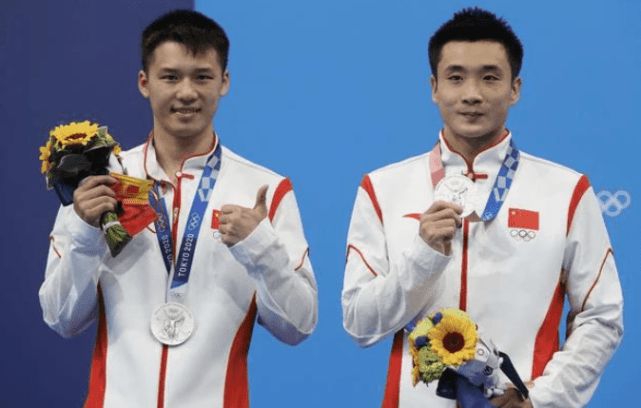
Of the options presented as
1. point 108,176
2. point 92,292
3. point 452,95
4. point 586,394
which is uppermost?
point 452,95

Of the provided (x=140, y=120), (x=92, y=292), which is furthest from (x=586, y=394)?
(x=140, y=120)

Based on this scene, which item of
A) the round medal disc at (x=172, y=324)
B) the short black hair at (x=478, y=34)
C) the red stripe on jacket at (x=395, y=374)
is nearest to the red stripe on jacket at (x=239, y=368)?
the round medal disc at (x=172, y=324)

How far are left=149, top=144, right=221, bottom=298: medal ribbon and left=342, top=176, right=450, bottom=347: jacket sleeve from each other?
391 mm

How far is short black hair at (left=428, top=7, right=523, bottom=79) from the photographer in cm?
340

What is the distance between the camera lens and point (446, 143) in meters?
3.37

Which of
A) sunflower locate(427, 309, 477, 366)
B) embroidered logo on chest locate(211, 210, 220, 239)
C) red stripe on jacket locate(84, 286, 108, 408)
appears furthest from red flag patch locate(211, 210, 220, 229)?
sunflower locate(427, 309, 477, 366)

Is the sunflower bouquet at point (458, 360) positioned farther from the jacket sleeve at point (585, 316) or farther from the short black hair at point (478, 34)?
the short black hair at point (478, 34)

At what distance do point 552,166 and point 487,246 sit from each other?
0.30 meters

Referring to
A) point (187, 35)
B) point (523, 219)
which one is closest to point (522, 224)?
point (523, 219)

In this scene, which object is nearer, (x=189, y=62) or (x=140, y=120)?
(x=189, y=62)

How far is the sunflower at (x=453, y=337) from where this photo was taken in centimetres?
294

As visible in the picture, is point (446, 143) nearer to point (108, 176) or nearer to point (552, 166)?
point (552, 166)

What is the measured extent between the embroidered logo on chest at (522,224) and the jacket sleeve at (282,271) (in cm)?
53

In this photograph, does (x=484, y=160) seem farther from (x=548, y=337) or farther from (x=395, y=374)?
(x=395, y=374)
